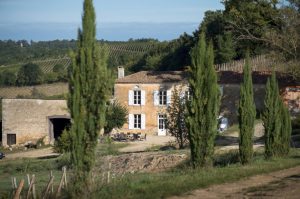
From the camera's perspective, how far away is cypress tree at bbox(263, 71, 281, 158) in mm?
19328

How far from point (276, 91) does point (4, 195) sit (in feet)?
37.3

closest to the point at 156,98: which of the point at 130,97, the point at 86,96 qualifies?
the point at 130,97

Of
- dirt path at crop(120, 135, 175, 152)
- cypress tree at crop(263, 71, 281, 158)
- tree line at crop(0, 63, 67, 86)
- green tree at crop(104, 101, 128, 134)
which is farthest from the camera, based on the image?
tree line at crop(0, 63, 67, 86)

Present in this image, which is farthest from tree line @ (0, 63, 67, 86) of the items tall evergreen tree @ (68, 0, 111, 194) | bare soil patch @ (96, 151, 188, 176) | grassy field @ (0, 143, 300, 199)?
tall evergreen tree @ (68, 0, 111, 194)

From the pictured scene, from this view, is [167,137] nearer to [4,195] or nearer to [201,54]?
[201,54]

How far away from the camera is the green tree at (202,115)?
15781 mm

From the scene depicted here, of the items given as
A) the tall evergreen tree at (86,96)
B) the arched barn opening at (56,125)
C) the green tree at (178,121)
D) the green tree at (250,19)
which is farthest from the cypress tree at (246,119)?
the arched barn opening at (56,125)

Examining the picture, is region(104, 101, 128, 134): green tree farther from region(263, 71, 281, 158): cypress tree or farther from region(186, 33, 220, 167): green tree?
region(186, 33, 220, 167): green tree

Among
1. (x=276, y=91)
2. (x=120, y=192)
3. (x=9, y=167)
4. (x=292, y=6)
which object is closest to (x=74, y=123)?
(x=120, y=192)

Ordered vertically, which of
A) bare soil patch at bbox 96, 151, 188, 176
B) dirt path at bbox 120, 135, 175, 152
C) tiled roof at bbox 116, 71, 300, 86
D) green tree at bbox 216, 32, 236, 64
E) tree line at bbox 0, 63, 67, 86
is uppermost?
green tree at bbox 216, 32, 236, 64

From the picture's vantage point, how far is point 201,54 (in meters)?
16.1

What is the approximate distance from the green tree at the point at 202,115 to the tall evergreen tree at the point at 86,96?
15.8 ft

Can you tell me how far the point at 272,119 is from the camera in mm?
19484

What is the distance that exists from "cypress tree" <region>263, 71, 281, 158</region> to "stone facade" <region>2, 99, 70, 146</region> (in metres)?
30.5
